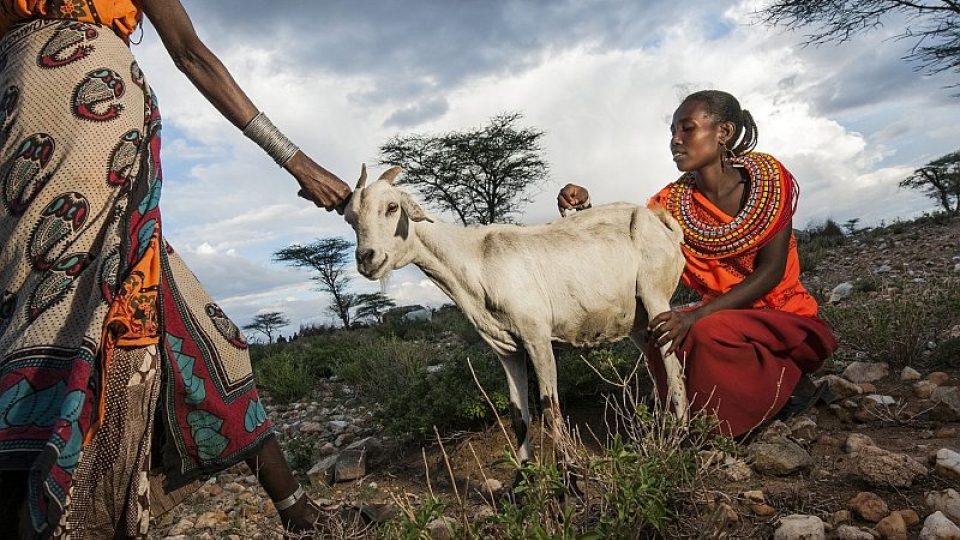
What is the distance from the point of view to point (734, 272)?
11.7 ft

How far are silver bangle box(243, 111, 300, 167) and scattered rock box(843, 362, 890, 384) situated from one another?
3.83 meters

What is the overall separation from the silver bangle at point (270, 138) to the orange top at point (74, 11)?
519 mm

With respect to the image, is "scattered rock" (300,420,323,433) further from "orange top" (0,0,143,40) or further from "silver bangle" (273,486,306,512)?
"orange top" (0,0,143,40)

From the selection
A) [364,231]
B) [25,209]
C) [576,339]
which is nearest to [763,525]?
[576,339]

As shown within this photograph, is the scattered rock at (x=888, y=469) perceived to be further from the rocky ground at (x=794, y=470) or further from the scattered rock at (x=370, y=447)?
the scattered rock at (x=370, y=447)

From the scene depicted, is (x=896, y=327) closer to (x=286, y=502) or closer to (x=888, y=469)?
(x=888, y=469)

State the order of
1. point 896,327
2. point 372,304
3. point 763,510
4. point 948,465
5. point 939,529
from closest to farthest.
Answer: point 939,529, point 763,510, point 948,465, point 896,327, point 372,304

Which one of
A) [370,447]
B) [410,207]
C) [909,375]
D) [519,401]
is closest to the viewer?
[410,207]

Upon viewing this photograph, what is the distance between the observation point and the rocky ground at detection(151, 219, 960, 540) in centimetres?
A: 239

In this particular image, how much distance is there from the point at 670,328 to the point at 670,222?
66cm

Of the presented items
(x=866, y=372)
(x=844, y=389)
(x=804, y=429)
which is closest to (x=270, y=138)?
(x=804, y=429)

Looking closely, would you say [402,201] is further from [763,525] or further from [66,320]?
[763,525]

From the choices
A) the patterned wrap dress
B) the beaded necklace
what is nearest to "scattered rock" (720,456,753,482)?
the patterned wrap dress

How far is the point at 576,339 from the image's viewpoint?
10.5ft
